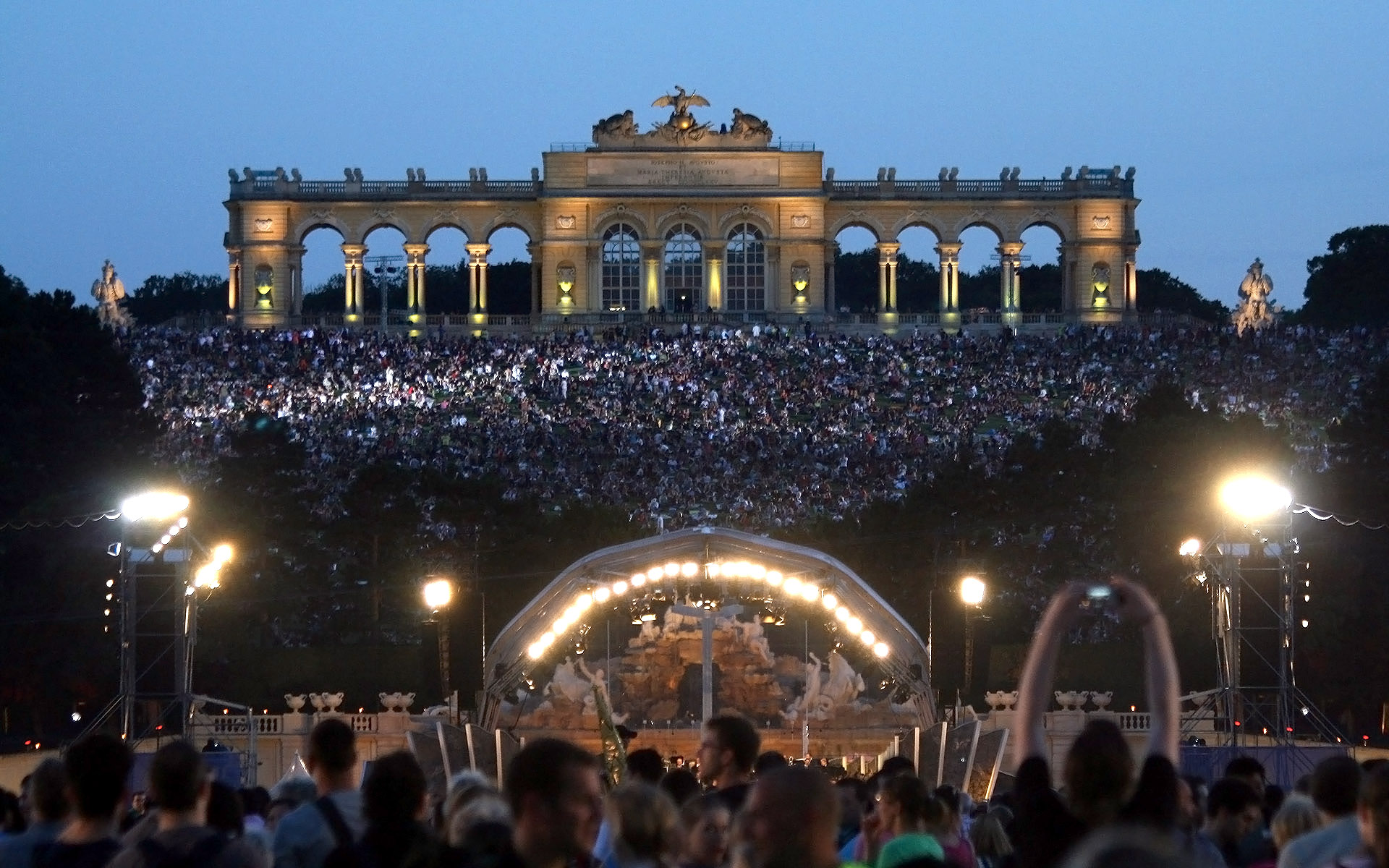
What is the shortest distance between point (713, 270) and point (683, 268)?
4.20 feet

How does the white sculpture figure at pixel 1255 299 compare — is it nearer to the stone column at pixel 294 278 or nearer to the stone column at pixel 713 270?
the stone column at pixel 713 270

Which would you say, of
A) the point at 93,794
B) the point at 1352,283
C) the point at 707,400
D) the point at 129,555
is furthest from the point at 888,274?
the point at 93,794

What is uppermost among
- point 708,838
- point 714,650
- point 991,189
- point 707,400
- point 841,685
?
point 991,189

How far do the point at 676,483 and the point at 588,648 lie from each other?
76.2 feet

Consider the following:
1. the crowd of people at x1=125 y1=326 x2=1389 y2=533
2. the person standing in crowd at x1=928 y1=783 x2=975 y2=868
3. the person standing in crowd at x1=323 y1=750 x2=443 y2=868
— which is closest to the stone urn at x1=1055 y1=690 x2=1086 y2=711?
the crowd of people at x1=125 y1=326 x2=1389 y2=533

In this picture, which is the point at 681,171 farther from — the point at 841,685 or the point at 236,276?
the point at 841,685

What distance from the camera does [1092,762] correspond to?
23.1 ft

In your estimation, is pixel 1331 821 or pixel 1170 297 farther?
pixel 1170 297

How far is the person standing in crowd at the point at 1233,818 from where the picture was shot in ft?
33.0

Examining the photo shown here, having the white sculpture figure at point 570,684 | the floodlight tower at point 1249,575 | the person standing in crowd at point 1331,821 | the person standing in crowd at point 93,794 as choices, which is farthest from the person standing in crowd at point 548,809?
the white sculpture figure at point 570,684

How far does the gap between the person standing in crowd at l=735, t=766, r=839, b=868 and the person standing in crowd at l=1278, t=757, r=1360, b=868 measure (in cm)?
243

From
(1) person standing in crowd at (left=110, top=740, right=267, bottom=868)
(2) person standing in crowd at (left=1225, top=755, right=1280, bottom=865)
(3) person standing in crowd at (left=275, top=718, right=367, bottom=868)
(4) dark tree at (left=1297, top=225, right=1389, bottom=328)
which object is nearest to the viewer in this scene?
(1) person standing in crowd at (left=110, top=740, right=267, bottom=868)

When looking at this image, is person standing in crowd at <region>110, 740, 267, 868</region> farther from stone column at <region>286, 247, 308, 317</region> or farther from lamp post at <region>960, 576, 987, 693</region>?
stone column at <region>286, 247, 308, 317</region>

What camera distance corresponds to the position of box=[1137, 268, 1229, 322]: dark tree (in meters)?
112
